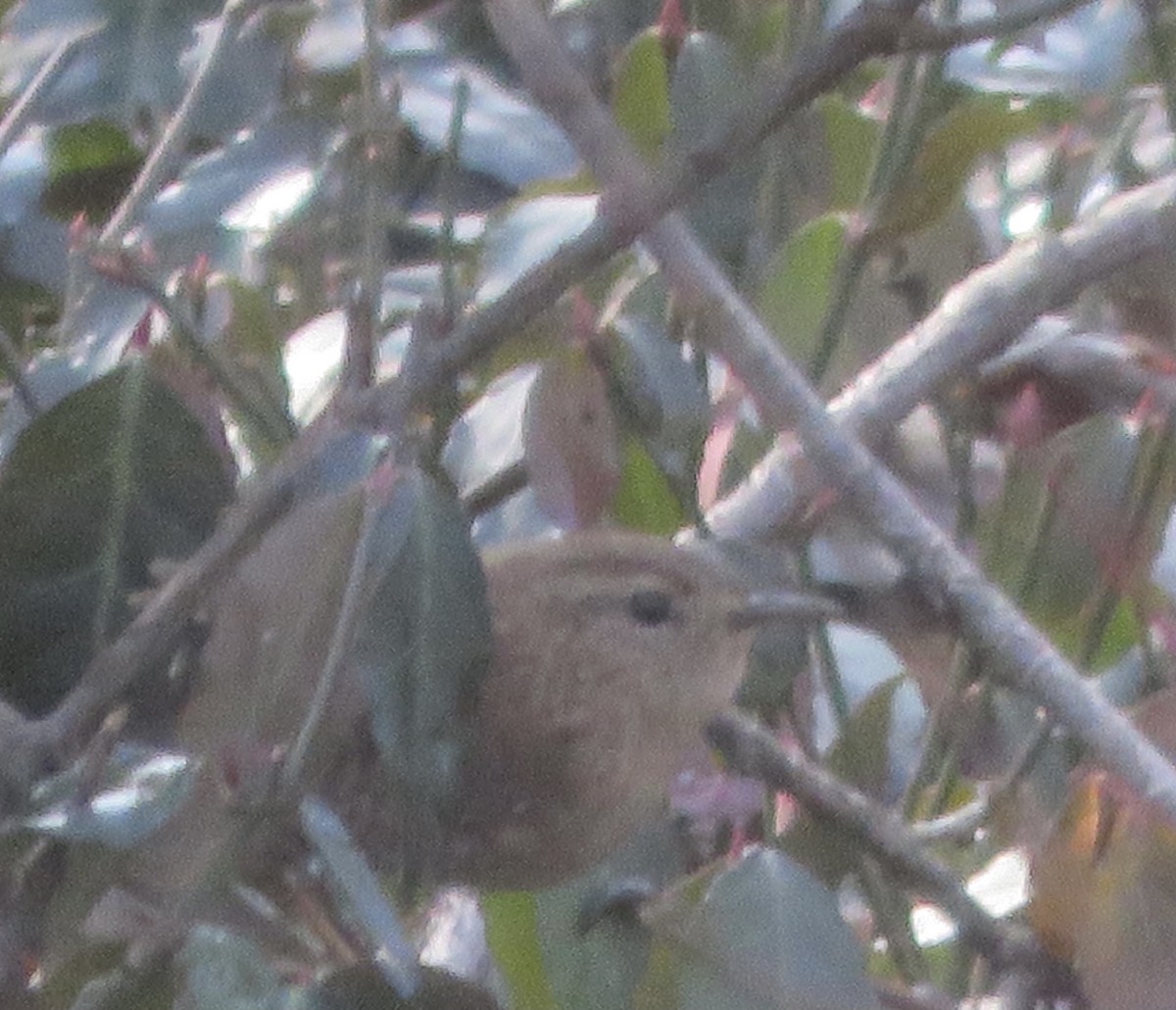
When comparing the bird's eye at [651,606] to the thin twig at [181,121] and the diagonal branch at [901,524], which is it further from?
the thin twig at [181,121]

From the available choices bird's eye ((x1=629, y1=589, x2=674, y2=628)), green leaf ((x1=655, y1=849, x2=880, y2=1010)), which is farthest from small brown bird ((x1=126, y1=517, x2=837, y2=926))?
green leaf ((x1=655, y1=849, x2=880, y2=1010))

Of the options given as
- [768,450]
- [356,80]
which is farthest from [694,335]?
[356,80]

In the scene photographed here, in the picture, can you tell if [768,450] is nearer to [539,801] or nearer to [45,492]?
[539,801]

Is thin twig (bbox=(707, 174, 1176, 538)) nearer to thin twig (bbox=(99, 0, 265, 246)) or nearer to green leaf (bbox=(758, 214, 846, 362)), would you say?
green leaf (bbox=(758, 214, 846, 362))

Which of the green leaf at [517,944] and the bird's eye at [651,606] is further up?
the bird's eye at [651,606]

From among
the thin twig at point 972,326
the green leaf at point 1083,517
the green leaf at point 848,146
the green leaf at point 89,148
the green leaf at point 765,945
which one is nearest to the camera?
the green leaf at point 765,945

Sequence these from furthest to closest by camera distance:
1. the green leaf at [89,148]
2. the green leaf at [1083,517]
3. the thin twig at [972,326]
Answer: the green leaf at [89,148]
the thin twig at [972,326]
the green leaf at [1083,517]

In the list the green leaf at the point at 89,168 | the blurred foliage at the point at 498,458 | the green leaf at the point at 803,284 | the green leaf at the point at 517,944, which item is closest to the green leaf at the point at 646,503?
the blurred foliage at the point at 498,458

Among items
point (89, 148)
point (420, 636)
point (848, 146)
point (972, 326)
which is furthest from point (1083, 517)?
point (89, 148)
